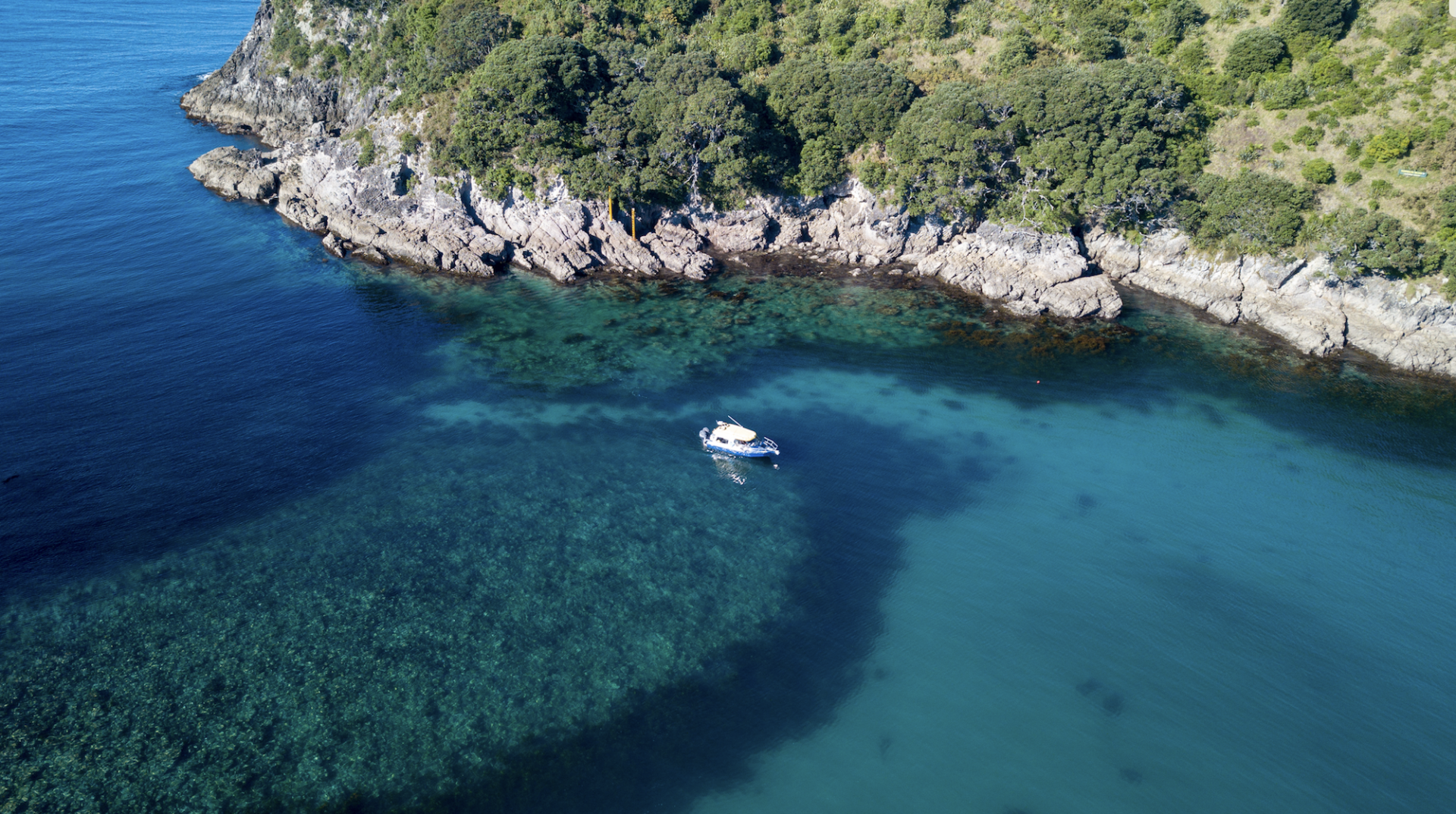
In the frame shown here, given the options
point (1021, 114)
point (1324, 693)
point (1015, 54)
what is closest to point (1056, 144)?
point (1021, 114)

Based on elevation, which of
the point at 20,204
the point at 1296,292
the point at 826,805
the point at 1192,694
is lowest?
the point at 826,805

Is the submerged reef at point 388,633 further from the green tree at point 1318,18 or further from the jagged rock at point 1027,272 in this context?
the green tree at point 1318,18

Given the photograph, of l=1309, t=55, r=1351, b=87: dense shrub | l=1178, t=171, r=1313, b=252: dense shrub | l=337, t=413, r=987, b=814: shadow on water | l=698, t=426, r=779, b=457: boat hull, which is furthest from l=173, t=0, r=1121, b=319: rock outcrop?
l=337, t=413, r=987, b=814: shadow on water

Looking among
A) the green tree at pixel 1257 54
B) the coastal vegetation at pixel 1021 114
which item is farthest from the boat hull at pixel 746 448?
the green tree at pixel 1257 54

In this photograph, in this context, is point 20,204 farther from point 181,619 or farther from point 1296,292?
point 1296,292

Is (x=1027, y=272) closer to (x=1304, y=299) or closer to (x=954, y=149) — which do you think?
(x=954, y=149)

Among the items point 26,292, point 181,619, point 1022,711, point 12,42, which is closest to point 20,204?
point 26,292
